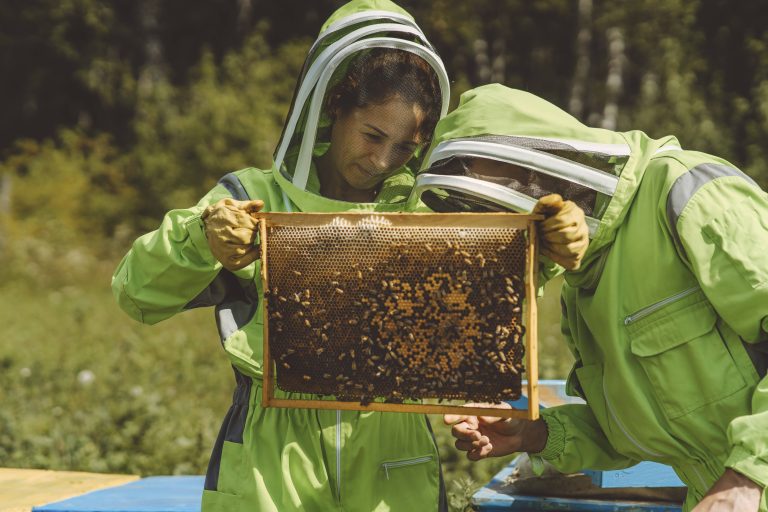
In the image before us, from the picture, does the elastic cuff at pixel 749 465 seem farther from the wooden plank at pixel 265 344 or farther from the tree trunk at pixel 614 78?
the tree trunk at pixel 614 78

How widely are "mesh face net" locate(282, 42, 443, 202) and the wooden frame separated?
45 cm

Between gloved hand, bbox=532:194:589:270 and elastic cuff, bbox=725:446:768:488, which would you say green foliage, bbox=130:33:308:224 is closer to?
gloved hand, bbox=532:194:589:270

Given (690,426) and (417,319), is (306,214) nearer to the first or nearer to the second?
(417,319)

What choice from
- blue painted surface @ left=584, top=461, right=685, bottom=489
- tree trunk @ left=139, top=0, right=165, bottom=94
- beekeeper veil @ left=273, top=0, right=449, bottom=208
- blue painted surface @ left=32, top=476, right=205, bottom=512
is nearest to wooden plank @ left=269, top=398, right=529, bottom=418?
beekeeper veil @ left=273, top=0, right=449, bottom=208

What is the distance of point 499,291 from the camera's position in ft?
8.04

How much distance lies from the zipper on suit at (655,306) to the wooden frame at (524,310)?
1.08ft

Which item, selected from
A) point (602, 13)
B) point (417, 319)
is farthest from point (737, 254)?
point (602, 13)

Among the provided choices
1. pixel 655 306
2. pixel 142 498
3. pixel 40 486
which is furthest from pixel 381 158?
pixel 40 486

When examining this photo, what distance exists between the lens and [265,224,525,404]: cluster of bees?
8.05ft

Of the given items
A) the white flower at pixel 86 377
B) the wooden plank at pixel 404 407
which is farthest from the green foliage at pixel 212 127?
the wooden plank at pixel 404 407

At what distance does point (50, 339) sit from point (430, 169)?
291 inches

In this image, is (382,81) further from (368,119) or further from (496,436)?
(496,436)

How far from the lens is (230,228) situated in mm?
2439

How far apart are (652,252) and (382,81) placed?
103cm
